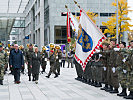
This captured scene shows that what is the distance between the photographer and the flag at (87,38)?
12547 millimetres

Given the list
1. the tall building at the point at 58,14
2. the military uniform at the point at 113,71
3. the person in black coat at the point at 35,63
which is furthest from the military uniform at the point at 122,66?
the tall building at the point at 58,14

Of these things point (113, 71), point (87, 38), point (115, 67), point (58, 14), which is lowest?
point (113, 71)

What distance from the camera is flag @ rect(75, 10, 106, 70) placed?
12.5m

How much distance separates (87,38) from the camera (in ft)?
43.2

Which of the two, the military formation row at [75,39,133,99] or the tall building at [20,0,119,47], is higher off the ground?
the tall building at [20,0,119,47]

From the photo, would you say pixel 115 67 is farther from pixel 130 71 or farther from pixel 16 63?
pixel 16 63

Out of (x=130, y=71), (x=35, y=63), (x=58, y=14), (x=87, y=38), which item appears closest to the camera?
(x=130, y=71)

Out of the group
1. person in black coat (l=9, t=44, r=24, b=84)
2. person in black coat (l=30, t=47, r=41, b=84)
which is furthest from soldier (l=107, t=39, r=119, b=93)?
person in black coat (l=9, t=44, r=24, b=84)

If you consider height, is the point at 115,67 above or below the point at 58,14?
below

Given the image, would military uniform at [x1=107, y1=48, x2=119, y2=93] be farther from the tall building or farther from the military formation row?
the tall building

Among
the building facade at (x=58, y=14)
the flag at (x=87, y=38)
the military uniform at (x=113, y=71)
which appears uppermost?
the building facade at (x=58, y=14)

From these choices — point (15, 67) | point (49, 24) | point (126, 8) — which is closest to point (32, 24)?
point (49, 24)

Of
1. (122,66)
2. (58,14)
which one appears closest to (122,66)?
(122,66)

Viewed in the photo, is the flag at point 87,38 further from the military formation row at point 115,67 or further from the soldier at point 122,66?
the soldier at point 122,66
